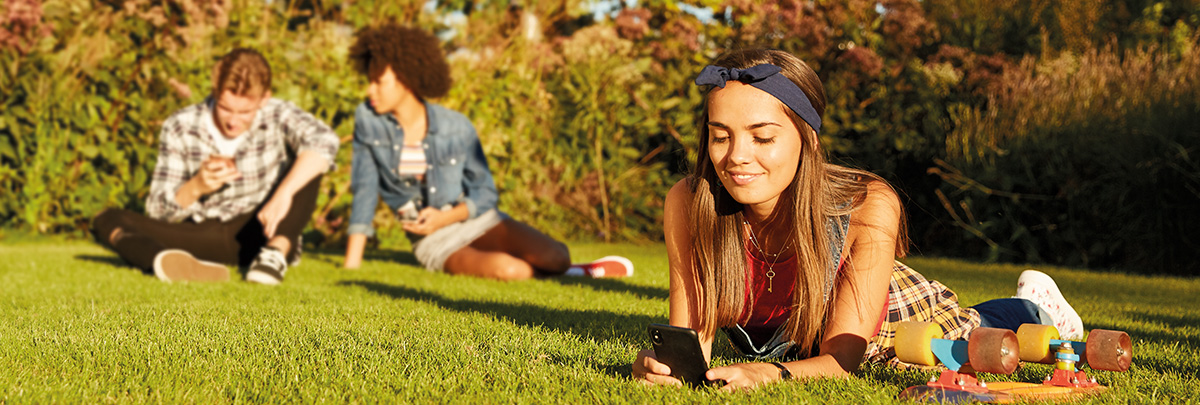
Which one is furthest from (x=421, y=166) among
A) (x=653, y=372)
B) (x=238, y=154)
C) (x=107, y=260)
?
(x=653, y=372)

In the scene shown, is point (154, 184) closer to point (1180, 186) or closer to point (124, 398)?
point (124, 398)

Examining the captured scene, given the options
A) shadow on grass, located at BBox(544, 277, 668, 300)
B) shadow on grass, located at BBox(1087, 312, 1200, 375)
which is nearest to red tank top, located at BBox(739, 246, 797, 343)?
shadow on grass, located at BBox(1087, 312, 1200, 375)

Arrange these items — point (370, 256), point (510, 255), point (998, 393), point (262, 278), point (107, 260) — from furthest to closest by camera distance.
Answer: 1. point (370, 256)
2. point (107, 260)
3. point (510, 255)
4. point (262, 278)
5. point (998, 393)

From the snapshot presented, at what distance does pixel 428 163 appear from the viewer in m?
6.40

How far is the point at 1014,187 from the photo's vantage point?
7586 millimetres

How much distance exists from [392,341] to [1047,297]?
7.67 feet

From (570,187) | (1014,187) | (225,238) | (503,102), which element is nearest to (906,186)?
(1014,187)

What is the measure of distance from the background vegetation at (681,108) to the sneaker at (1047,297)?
9.28ft

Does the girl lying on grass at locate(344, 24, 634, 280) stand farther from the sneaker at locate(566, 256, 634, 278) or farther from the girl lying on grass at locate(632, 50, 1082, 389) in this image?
the girl lying on grass at locate(632, 50, 1082, 389)

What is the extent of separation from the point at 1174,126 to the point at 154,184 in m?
7.12

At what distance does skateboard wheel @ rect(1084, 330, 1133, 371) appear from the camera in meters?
2.25

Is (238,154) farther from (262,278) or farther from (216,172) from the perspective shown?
(262,278)

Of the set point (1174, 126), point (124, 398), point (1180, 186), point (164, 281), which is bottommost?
point (164, 281)

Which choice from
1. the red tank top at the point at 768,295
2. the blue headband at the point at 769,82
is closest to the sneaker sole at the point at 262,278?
the red tank top at the point at 768,295
